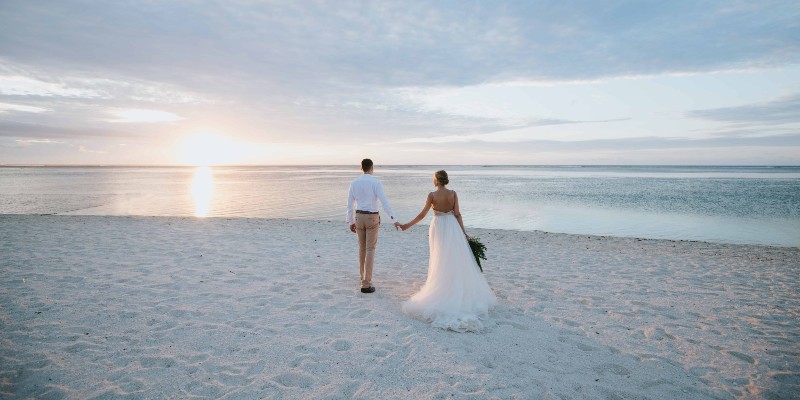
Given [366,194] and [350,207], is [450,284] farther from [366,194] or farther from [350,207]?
[350,207]

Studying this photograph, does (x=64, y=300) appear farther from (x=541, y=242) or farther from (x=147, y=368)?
(x=541, y=242)

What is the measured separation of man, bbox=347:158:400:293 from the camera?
6.50 m

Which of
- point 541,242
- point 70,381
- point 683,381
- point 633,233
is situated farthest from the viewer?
point 633,233

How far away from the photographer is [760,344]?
16.4ft

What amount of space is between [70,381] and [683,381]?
253 inches

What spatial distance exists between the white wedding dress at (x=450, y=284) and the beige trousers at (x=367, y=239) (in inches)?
45.1

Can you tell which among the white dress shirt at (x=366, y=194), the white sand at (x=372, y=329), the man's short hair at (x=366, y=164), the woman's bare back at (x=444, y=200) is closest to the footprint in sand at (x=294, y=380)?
the white sand at (x=372, y=329)

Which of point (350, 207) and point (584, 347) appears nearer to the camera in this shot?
point (584, 347)

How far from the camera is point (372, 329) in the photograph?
5.35 meters

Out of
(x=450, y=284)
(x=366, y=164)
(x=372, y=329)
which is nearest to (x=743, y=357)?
(x=450, y=284)

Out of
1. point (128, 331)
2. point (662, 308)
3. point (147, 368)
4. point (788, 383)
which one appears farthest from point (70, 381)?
point (662, 308)

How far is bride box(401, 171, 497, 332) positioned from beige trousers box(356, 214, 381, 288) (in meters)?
1.14

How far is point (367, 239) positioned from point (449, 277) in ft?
5.68

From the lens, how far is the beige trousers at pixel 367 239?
668 centimetres
